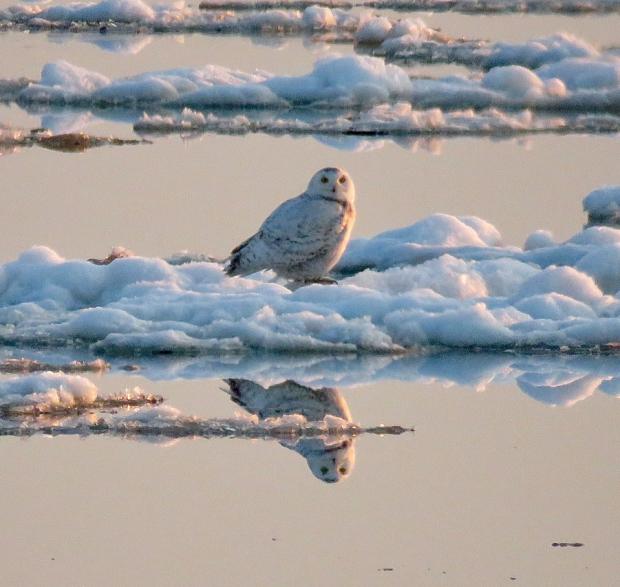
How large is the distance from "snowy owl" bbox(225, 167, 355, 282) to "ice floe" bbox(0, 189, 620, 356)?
15 centimetres

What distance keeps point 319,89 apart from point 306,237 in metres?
7.96

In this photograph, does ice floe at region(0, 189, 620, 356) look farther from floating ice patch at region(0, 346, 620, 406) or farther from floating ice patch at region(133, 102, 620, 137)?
floating ice patch at region(133, 102, 620, 137)

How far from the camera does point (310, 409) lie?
26.6 feet

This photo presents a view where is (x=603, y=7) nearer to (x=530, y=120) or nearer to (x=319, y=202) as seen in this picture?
(x=530, y=120)

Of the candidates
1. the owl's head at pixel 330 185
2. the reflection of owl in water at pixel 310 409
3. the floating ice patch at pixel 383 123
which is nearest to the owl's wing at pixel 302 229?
the owl's head at pixel 330 185

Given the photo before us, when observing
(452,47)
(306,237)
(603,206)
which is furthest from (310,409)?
(452,47)

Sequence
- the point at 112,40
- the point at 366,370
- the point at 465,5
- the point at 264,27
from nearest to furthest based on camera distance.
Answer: the point at 366,370 → the point at 112,40 → the point at 264,27 → the point at 465,5

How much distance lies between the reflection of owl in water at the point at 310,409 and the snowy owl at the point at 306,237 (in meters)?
1.93

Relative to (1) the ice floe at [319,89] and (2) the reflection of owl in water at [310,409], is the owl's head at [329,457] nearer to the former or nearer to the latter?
(2) the reflection of owl in water at [310,409]

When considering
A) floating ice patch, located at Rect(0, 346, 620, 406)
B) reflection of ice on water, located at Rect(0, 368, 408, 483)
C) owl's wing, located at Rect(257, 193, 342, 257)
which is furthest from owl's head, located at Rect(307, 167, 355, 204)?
reflection of ice on water, located at Rect(0, 368, 408, 483)

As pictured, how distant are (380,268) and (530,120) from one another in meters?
6.47

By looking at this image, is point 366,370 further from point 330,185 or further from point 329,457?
point 330,185

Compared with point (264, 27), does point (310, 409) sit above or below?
below

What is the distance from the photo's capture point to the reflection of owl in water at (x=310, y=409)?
712 centimetres
